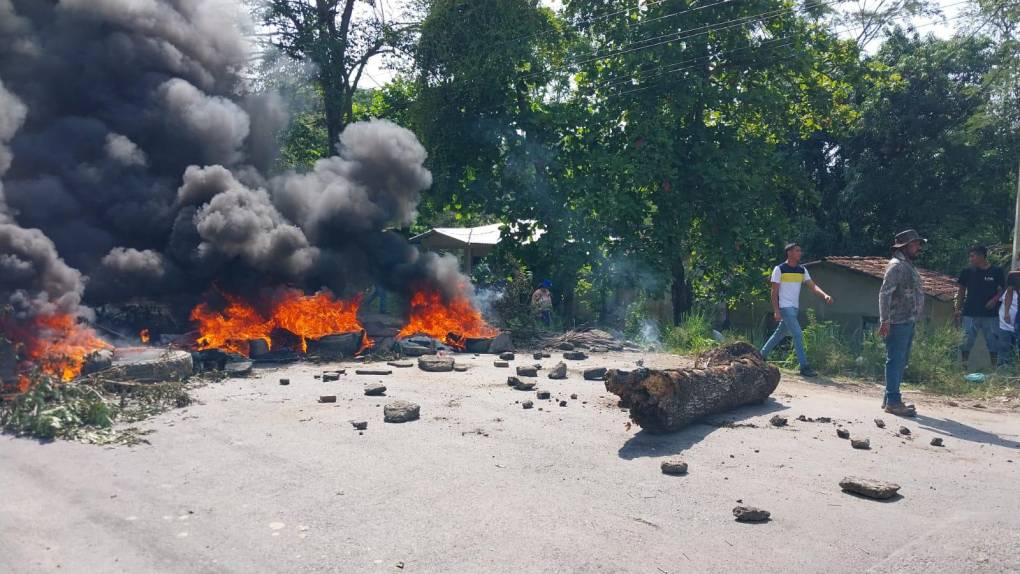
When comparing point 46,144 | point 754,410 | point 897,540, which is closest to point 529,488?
point 897,540

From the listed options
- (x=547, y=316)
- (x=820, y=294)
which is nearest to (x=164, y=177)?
(x=547, y=316)

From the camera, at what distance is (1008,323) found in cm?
1040

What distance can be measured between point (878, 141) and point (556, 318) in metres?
12.3

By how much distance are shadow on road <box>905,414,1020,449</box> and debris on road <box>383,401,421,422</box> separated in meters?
5.09

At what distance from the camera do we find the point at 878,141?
21.8 m

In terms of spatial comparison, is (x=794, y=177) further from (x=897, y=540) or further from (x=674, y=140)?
(x=897, y=540)

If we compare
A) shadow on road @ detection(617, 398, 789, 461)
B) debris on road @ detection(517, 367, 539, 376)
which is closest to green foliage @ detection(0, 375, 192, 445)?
shadow on road @ detection(617, 398, 789, 461)

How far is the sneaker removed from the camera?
764 centimetres

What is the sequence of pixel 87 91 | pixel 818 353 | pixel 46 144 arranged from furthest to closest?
pixel 87 91
pixel 46 144
pixel 818 353

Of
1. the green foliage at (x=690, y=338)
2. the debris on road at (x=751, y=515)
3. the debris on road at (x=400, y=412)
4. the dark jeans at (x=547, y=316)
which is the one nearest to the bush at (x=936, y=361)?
the green foliage at (x=690, y=338)

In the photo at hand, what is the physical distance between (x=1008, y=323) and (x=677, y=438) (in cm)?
679

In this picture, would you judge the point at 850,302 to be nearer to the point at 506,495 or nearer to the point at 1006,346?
the point at 1006,346

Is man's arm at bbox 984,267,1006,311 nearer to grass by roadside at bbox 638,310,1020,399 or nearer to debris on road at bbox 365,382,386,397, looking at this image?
grass by roadside at bbox 638,310,1020,399

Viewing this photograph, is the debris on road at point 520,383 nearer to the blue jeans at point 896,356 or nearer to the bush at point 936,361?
the blue jeans at point 896,356
